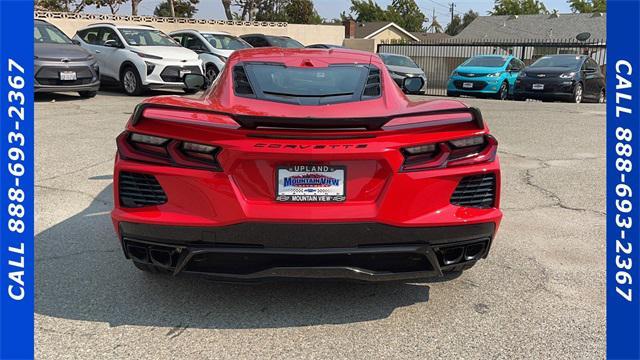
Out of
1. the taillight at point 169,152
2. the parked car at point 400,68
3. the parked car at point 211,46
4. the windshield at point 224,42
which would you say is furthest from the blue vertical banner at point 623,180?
the parked car at point 400,68

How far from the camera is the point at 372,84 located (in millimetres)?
3783

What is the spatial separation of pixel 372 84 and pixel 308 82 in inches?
16.7

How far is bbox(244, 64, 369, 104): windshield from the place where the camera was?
3488 millimetres

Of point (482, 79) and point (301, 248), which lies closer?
point (301, 248)

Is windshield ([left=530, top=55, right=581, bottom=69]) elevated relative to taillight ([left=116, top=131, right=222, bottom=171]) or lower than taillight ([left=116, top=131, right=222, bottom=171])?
elevated

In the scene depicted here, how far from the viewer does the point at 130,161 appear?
3037 mm

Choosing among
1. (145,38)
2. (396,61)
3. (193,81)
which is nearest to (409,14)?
(396,61)

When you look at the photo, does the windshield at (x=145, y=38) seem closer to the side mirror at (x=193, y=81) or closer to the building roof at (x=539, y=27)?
the side mirror at (x=193, y=81)

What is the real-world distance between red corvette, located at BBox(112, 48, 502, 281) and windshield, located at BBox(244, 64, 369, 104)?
1.16 ft

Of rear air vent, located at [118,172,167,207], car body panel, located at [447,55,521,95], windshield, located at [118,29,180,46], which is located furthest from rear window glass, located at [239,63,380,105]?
car body panel, located at [447,55,521,95]

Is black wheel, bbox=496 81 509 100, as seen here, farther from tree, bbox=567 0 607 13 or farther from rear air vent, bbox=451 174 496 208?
tree, bbox=567 0 607 13

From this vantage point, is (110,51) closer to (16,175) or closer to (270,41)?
(270,41)

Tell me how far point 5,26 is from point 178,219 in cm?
116

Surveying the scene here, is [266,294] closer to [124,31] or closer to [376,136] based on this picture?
[376,136]
